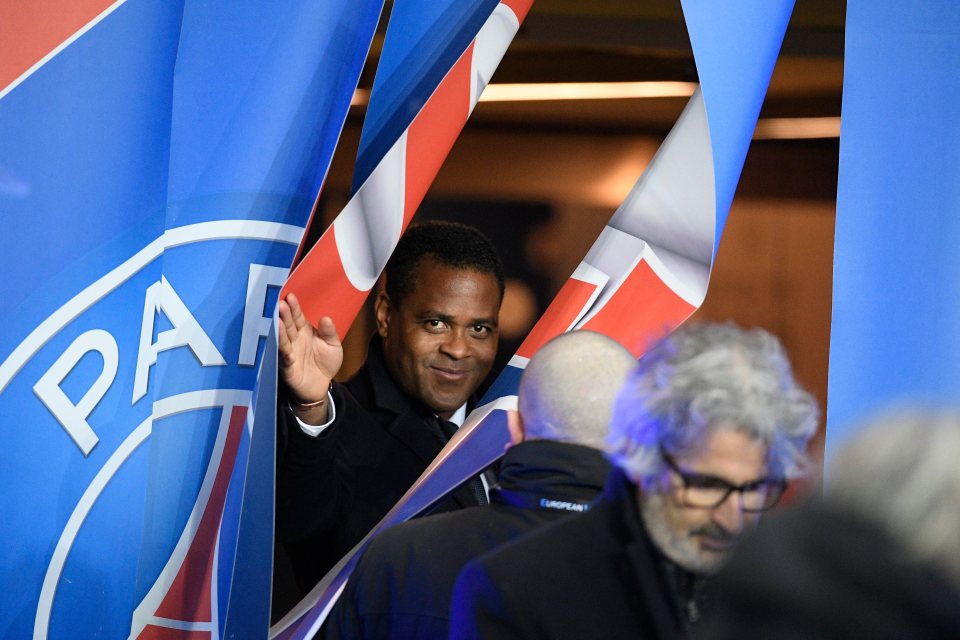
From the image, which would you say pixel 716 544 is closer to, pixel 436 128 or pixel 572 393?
pixel 572 393

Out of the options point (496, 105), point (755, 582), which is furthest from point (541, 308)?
point (755, 582)

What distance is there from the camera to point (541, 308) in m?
3.58

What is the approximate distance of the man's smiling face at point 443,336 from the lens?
2.30 m

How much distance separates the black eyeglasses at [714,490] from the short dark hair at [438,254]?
51.5 inches

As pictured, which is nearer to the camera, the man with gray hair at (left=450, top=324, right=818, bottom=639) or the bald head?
the man with gray hair at (left=450, top=324, right=818, bottom=639)

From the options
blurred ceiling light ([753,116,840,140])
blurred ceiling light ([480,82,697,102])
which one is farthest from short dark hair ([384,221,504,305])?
blurred ceiling light ([753,116,840,140])

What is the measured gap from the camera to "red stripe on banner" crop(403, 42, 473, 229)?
1.74 m

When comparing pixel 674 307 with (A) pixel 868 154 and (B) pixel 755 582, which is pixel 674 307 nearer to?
(A) pixel 868 154

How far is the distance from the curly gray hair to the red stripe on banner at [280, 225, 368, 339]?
2.18ft

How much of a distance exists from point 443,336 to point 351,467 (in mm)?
344

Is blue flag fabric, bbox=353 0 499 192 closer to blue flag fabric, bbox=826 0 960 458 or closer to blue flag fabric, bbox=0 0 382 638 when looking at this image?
blue flag fabric, bbox=0 0 382 638

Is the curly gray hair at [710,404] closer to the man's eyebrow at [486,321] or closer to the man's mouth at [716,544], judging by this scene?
the man's mouth at [716,544]

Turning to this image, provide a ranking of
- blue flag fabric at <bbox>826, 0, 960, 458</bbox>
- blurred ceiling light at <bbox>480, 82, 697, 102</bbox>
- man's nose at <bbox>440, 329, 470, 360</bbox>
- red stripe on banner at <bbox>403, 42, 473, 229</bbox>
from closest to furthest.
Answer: blue flag fabric at <bbox>826, 0, 960, 458</bbox> < red stripe on banner at <bbox>403, 42, 473, 229</bbox> < man's nose at <bbox>440, 329, 470, 360</bbox> < blurred ceiling light at <bbox>480, 82, 697, 102</bbox>

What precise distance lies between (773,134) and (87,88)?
241 cm
